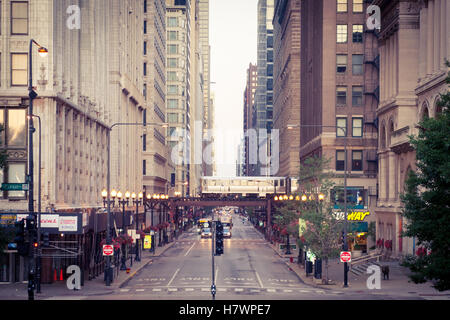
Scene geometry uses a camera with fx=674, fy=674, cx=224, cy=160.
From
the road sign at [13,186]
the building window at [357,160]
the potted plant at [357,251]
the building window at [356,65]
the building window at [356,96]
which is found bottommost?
the potted plant at [357,251]

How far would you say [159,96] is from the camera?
458 feet

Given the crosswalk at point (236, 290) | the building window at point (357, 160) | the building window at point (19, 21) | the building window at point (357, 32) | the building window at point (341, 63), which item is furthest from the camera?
the building window at point (357, 160)

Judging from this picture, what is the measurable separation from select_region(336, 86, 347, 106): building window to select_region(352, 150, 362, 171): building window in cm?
685

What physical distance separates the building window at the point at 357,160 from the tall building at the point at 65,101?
104 feet

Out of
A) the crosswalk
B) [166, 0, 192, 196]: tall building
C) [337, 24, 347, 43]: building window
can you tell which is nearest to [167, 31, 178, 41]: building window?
[166, 0, 192, 196]: tall building

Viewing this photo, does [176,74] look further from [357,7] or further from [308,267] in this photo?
[308,267]

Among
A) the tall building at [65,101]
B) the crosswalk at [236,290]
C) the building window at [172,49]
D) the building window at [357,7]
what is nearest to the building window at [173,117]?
the building window at [172,49]

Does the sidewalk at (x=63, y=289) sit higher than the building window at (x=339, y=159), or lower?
lower

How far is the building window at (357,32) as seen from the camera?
9112 centimetres

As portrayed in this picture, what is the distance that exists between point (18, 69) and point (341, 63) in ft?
168

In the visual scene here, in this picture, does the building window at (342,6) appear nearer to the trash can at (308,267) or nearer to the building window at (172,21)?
the trash can at (308,267)
